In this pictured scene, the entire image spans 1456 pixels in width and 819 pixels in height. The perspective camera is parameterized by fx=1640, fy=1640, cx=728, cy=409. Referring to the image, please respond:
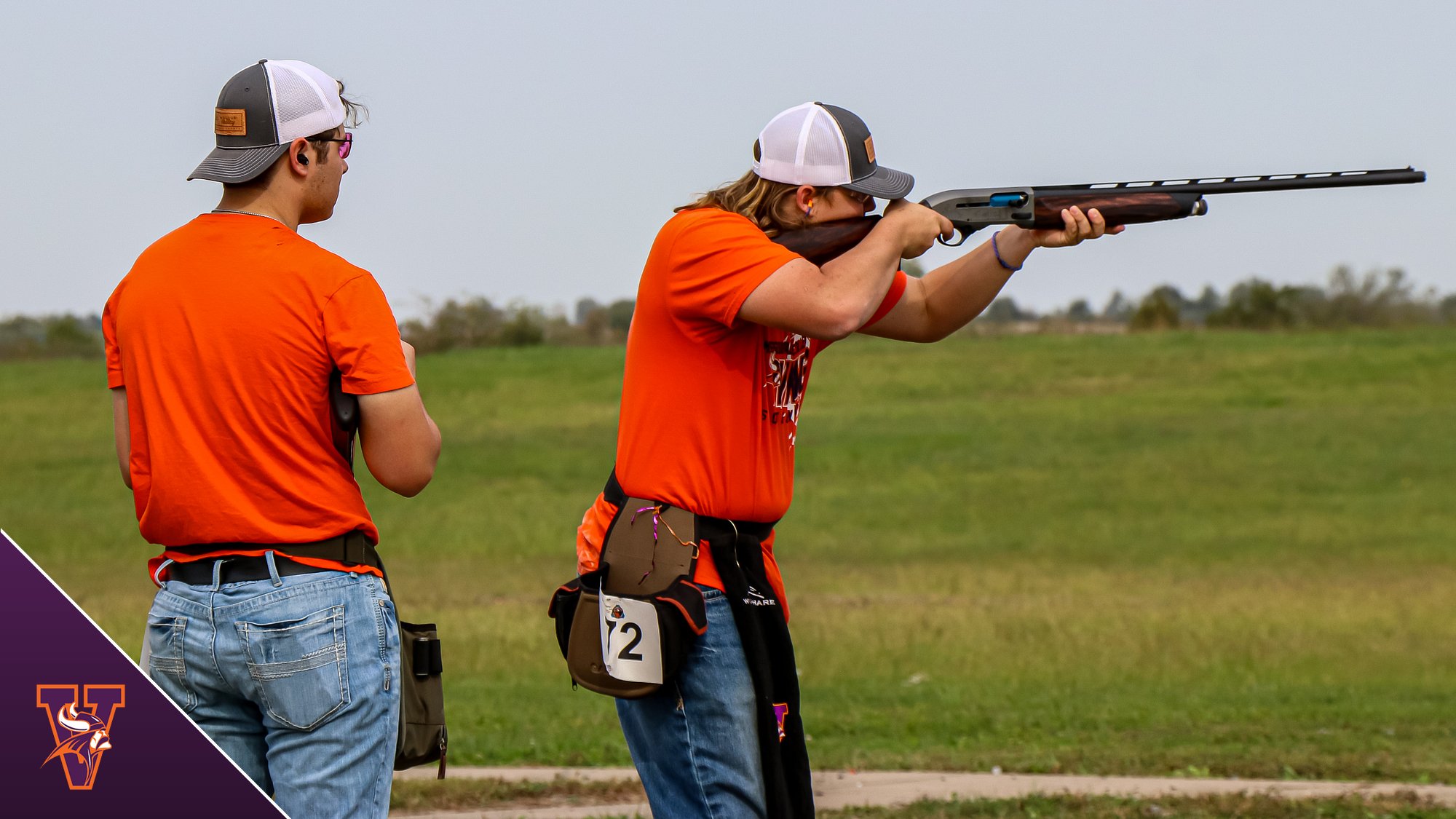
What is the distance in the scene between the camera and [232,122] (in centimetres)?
351

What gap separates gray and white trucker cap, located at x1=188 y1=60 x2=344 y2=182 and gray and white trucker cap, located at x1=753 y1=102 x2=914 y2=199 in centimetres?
110

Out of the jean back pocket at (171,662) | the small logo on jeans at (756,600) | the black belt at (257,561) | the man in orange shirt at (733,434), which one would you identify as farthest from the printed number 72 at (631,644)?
the jean back pocket at (171,662)

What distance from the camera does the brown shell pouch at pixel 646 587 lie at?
3.89 metres

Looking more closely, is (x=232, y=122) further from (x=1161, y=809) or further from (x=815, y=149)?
(x=1161, y=809)

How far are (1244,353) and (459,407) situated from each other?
21.7 meters

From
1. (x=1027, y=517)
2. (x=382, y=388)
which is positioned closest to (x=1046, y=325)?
(x=1027, y=517)

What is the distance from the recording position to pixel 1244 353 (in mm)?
45812

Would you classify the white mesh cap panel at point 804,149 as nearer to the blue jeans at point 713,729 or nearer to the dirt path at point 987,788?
the blue jeans at point 713,729

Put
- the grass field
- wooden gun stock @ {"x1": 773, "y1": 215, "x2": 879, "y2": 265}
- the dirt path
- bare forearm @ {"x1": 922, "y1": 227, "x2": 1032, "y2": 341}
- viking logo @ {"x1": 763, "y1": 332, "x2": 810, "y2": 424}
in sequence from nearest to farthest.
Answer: viking logo @ {"x1": 763, "y1": 332, "x2": 810, "y2": 424}
wooden gun stock @ {"x1": 773, "y1": 215, "x2": 879, "y2": 265}
bare forearm @ {"x1": 922, "y1": 227, "x2": 1032, "y2": 341}
the dirt path
the grass field

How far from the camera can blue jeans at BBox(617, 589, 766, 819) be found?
12.9ft

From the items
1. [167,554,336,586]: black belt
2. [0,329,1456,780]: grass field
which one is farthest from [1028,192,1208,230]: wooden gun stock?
[0,329,1456,780]: grass field

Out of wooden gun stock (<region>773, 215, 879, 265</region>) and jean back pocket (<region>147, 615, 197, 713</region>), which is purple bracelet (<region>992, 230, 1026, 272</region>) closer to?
Result: wooden gun stock (<region>773, 215, 879, 265</region>)

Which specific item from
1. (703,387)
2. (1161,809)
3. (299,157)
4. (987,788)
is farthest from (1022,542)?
(299,157)

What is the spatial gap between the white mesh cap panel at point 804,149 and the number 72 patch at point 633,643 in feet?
3.70
